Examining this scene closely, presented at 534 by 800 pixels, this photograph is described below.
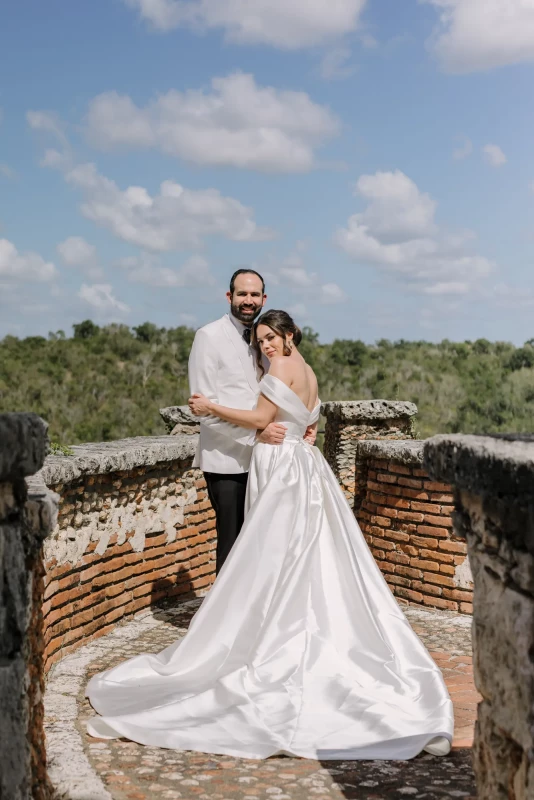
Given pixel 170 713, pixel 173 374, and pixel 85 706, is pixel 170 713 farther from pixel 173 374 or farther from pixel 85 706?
pixel 173 374

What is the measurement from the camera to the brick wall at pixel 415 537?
6.63 metres

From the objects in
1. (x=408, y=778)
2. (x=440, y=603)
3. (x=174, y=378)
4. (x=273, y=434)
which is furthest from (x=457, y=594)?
(x=174, y=378)

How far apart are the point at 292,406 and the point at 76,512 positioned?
1.56m

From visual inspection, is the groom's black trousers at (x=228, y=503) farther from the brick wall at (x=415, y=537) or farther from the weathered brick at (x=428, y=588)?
the weathered brick at (x=428, y=588)

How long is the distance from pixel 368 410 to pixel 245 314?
4032 mm

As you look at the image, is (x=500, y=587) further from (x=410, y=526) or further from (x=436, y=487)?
(x=410, y=526)

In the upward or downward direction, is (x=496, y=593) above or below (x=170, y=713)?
above

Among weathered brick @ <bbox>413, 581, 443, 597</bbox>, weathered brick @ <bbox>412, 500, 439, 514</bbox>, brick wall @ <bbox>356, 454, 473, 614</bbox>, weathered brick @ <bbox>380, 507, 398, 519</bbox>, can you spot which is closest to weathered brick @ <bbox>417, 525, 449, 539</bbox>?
brick wall @ <bbox>356, 454, 473, 614</bbox>

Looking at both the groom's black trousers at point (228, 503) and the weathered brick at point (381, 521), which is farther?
the weathered brick at point (381, 521)

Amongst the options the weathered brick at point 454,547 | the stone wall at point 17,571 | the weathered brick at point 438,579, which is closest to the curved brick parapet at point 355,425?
the weathered brick at point 438,579

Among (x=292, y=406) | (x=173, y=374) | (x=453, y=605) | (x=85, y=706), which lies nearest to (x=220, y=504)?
(x=292, y=406)

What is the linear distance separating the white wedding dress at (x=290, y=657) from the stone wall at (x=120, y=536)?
998 millimetres

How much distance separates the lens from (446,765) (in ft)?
12.4

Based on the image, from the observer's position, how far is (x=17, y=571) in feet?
7.79
